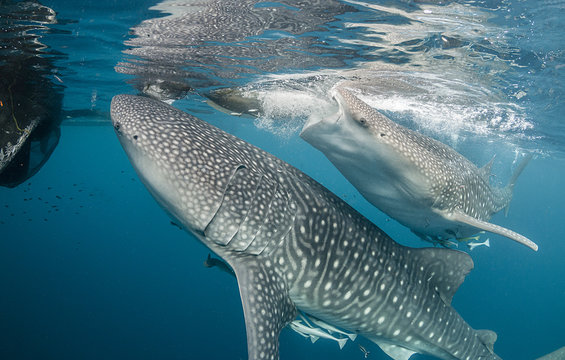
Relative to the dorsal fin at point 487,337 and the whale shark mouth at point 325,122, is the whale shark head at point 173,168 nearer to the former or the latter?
the whale shark mouth at point 325,122

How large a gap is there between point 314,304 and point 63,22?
26.1 ft

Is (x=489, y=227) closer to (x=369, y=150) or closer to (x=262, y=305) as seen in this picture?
(x=369, y=150)

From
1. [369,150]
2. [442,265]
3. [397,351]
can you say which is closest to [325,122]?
[369,150]

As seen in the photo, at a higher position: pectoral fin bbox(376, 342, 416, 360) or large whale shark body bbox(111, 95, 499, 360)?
large whale shark body bbox(111, 95, 499, 360)

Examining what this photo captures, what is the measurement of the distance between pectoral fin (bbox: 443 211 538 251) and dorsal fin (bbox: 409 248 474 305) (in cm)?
63

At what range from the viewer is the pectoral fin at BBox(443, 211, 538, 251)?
4.11 meters

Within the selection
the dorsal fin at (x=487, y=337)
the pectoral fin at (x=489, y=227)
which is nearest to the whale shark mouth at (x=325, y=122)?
the pectoral fin at (x=489, y=227)

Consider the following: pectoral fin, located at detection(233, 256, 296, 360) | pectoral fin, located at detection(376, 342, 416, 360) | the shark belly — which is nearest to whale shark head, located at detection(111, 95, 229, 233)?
Answer: pectoral fin, located at detection(233, 256, 296, 360)

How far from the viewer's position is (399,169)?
4055 mm

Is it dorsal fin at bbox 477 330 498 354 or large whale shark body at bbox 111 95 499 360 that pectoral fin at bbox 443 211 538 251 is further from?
dorsal fin at bbox 477 330 498 354

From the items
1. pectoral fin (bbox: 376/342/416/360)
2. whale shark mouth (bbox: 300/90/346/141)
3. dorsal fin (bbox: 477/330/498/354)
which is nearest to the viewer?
whale shark mouth (bbox: 300/90/346/141)

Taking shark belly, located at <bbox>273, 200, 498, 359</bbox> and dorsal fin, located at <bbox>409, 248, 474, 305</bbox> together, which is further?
dorsal fin, located at <bbox>409, 248, 474, 305</bbox>

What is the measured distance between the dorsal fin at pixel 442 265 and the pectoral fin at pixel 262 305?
2.13m

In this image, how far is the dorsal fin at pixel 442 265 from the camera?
4152 mm
